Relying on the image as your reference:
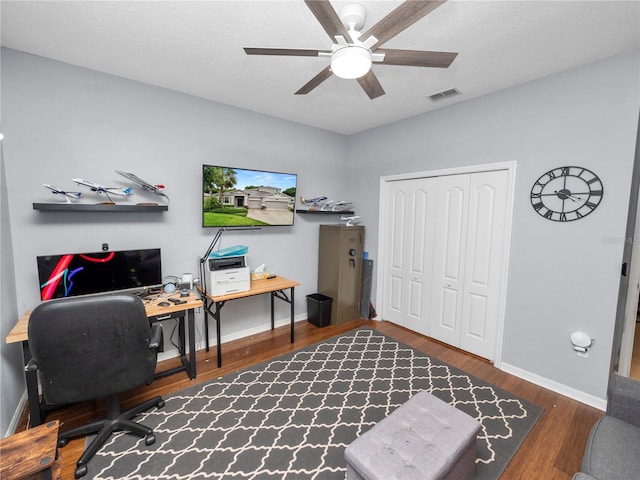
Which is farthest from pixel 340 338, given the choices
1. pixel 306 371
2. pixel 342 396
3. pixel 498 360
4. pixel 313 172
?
pixel 313 172

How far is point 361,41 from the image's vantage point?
58.8 inches

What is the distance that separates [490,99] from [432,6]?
6.66 ft

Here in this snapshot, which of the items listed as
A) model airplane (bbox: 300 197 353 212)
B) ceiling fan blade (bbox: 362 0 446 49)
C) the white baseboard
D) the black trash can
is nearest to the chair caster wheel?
the black trash can

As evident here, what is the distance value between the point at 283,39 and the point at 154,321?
7.84 ft

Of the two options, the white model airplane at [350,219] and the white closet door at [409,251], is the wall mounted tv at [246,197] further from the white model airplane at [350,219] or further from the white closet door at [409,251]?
the white closet door at [409,251]

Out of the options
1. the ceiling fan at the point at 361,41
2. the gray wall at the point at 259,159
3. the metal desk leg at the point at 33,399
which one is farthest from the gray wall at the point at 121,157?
the ceiling fan at the point at 361,41

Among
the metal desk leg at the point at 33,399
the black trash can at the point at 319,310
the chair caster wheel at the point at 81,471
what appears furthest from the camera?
the black trash can at the point at 319,310

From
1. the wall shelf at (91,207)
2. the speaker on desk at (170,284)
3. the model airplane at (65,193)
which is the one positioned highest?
the model airplane at (65,193)

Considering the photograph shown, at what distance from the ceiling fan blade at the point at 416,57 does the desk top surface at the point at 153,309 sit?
7.73 feet

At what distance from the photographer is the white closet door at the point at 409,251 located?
11.3 ft

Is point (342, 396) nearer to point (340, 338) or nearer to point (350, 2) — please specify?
point (340, 338)

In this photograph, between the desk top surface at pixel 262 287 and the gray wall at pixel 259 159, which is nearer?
the gray wall at pixel 259 159

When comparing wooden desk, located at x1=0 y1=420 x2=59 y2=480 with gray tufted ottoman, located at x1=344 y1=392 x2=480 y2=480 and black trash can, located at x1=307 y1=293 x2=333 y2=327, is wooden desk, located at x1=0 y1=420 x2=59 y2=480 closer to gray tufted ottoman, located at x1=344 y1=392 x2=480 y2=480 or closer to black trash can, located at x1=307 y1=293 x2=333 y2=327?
gray tufted ottoman, located at x1=344 y1=392 x2=480 y2=480

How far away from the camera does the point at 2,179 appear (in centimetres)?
207
